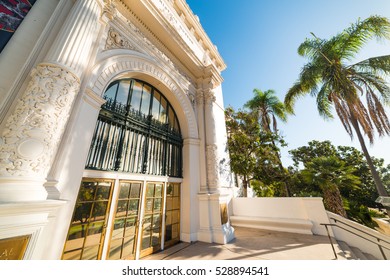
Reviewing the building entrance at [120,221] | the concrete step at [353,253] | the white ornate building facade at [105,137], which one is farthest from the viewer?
the concrete step at [353,253]

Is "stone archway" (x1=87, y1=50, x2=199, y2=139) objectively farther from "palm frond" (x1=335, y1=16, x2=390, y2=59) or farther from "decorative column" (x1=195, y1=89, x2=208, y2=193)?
"palm frond" (x1=335, y1=16, x2=390, y2=59)

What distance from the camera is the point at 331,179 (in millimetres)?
7176

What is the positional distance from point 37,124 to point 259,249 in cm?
587

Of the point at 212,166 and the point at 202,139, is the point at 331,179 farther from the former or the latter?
the point at 202,139

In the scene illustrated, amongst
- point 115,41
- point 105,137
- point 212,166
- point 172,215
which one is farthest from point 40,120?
point 212,166

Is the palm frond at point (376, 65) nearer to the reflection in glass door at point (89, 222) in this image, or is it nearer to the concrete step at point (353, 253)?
the concrete step at point (353, 253)

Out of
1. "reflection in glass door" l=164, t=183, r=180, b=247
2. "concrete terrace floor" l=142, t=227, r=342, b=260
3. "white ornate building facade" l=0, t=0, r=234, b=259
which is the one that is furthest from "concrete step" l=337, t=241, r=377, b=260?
"reflection in glass door" l=164, t=183, r=180, b=247

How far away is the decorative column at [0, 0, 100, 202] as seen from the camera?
1.90 m

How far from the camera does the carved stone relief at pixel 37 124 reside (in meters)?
1.94

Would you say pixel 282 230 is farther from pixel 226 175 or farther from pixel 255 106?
pixel 255 106

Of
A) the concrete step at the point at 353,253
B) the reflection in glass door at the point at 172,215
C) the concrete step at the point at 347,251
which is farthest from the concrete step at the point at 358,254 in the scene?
the reflection in glass door at the point at 172,215

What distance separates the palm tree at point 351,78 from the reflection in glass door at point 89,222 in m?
10.5

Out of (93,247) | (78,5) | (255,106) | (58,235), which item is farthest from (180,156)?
(255,106)

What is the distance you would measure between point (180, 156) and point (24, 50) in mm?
4924
